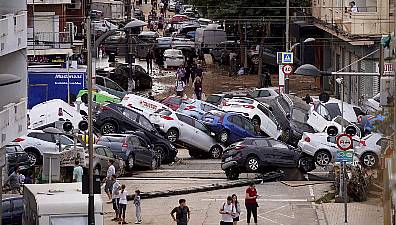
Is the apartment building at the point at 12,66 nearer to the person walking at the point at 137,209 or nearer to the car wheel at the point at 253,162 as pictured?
the person walking at the point at 137,209

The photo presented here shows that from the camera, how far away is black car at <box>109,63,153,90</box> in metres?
63.4

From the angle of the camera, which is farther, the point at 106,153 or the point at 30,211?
the point at 106,153

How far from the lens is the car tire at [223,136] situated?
42906 millimetres

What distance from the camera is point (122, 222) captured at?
3083 centimetres

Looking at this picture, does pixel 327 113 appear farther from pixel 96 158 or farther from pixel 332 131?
pixel 96 158

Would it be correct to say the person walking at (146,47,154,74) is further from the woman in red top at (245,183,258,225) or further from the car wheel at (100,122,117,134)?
the woman in red top at (245,183,258,225)

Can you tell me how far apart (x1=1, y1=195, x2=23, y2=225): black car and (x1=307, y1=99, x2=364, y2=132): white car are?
15.4 m

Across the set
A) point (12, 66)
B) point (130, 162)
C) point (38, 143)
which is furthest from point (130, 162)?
point (12, 66)

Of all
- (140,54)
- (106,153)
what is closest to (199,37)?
(140,54)

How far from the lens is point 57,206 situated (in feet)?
79.0

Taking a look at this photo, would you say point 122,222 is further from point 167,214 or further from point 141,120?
point 141,120

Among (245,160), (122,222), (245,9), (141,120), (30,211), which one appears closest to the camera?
(30,211)

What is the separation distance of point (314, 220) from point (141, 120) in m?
12.7

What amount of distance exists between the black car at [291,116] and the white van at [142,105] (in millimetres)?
4469
